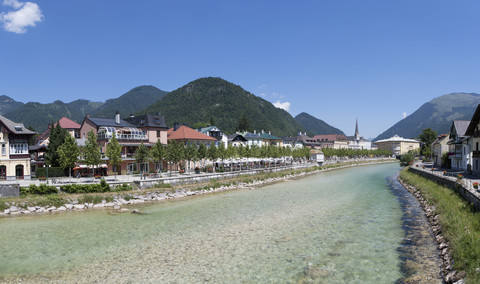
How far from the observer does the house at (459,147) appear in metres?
48.5

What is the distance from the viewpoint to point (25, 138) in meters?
41.5

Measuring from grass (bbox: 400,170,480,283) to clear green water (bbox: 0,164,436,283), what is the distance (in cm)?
268

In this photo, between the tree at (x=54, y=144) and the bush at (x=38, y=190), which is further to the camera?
the tree at (x=54, y=144)

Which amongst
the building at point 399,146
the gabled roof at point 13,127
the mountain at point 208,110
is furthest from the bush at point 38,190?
the building at point 399,146

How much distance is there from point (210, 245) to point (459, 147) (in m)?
54.3

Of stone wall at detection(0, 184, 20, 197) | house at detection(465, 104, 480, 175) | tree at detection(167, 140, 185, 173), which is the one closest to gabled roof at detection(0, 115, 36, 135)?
stone wall at detection(0, 184, 20, 197)

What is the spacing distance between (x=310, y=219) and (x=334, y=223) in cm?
204

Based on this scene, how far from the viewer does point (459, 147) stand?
174 feet

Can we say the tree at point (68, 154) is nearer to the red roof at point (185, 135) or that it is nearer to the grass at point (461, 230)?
the red roof at point (185, 135)

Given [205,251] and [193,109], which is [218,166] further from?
[193,109]

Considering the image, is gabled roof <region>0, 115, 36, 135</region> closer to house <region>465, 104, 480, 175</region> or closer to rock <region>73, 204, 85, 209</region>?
rock <region>73, 204, 85, 209</region>

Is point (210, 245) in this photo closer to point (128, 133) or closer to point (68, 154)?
point (68, 154)

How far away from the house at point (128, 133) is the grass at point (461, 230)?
42.3 metres

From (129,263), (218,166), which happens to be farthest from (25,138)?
(129,263)
